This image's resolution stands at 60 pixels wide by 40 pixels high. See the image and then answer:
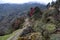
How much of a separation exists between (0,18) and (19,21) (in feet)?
96.1

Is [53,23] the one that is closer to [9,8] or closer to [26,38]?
[26,38]

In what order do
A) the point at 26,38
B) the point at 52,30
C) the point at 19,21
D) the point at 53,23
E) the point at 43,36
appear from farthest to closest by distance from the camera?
the point at 19,21 < the point at 53,23 < the point at 52,30 < the point at 43,36 < the point at 26,38

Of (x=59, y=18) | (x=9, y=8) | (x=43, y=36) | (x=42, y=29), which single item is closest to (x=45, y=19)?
(x=59, y=18)

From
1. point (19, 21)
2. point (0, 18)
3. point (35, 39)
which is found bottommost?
point (0, 18)

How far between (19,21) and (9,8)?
42296 mm

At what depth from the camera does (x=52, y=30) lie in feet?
64.0

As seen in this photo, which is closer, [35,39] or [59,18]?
[35,39]

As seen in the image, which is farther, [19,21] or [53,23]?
[19,21]

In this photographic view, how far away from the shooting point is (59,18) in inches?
917

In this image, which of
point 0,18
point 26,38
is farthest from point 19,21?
point 0,18

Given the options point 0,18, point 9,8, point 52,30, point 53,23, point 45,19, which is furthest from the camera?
point 9,8

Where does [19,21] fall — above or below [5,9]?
above

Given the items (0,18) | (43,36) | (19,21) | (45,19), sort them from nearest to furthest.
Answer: (43,36), (45,19), (19,21), (0,18)

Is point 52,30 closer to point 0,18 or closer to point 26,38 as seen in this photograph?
point 26,38
